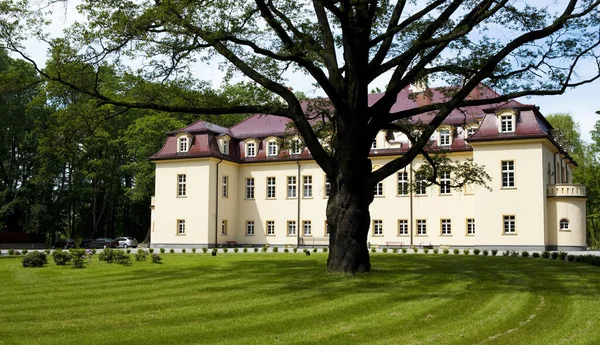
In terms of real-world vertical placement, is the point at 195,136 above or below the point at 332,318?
above

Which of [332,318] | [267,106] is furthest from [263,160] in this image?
[332,318]

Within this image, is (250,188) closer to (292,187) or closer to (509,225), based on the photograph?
(292,187)

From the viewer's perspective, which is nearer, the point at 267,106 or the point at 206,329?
the point at 206,329

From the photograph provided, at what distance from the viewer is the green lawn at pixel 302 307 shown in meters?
8.19

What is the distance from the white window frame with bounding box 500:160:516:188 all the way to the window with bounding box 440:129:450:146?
4238 mm

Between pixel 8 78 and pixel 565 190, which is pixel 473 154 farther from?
pixel 8 78

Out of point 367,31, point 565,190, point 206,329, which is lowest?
point 206,329

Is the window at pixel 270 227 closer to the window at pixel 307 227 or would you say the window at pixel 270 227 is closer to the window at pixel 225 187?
the window at pixel 307 227

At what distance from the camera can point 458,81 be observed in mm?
16703

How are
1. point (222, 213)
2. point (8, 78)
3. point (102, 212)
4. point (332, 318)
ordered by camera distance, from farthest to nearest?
point (102, 212) < point (222, 213) < point (8, 78) < point (332, 318)

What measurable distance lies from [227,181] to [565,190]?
2116cm

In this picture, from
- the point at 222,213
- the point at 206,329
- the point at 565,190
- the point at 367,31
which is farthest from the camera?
the point at 222,213

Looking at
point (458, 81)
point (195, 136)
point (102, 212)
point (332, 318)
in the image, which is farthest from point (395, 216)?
point (332, 318)

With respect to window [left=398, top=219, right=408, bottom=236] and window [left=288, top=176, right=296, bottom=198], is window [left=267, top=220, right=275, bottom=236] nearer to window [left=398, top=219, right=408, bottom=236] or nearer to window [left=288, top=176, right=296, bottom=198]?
window [left=288, top=176, right=296, bottom=198]
